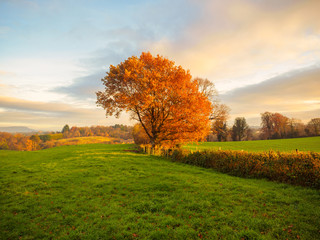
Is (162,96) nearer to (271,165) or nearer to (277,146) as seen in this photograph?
(271,165)

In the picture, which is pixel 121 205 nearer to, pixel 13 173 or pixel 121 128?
pixel 13 173

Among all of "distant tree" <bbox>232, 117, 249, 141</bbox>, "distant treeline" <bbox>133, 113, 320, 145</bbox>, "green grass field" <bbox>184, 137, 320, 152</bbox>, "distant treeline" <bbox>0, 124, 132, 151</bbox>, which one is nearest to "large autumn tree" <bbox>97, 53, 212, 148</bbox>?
"green grass field" <bbox>184, 137, 320, 152</bbox>

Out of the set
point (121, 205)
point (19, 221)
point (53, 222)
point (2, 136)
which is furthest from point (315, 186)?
point (2, 136)

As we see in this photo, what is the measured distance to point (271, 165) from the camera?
1271 centimetres

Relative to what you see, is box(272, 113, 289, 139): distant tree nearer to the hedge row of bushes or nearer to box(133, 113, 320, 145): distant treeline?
box(133, 113, 320, 145): distant treeline

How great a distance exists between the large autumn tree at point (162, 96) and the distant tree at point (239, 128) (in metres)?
55.9

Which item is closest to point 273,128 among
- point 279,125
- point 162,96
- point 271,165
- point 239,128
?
point 279,125

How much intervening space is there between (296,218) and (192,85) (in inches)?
789

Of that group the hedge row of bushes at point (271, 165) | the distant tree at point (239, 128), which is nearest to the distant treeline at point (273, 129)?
the distant tree at point (239, 128)

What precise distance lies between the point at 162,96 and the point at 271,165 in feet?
51.6

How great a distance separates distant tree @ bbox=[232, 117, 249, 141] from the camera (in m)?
72.1

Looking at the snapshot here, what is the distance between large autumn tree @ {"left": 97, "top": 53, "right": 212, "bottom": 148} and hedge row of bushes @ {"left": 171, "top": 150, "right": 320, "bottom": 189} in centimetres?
636

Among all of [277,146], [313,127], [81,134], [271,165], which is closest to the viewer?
[271,165]

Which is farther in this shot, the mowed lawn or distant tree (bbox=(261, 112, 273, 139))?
distant tree (bbox=(261, 112, 273, 139))
